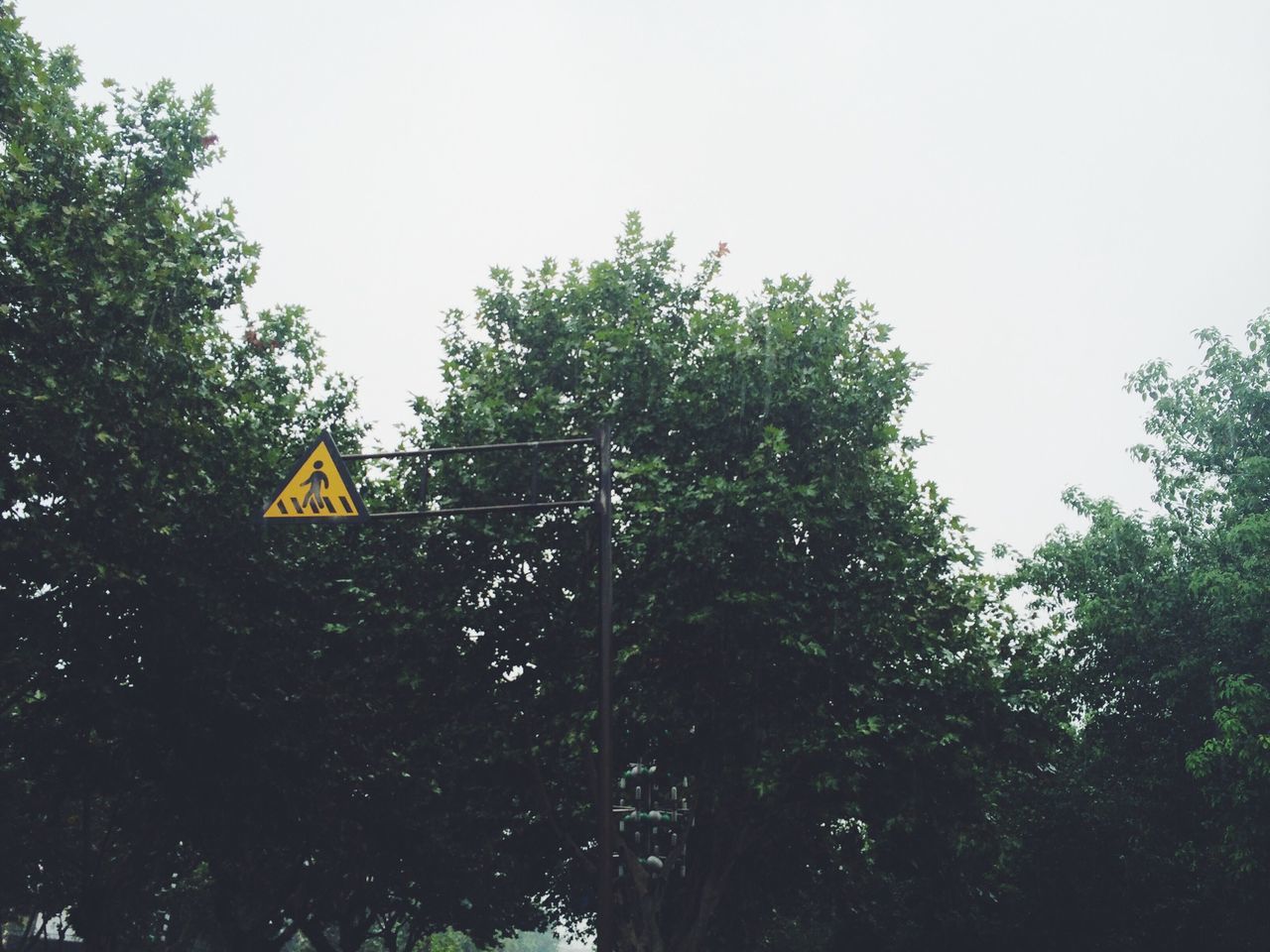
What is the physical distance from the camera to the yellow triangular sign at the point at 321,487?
11070 mm

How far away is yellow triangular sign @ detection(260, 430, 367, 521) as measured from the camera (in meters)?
11.1

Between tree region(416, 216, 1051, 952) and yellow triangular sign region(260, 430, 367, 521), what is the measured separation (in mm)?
8705

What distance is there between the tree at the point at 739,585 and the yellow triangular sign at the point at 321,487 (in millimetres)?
8705

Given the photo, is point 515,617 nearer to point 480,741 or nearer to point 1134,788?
point 480,741

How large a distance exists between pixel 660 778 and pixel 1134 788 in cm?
1660

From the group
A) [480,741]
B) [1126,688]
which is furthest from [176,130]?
[1126,688]

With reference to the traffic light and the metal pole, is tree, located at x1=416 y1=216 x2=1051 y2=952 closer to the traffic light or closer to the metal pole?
the traffic light

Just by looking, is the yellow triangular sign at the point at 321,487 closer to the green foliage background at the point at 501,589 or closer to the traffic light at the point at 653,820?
the green foliage background at the point at 501,589

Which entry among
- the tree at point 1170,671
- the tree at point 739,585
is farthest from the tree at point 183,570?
the tree at point 1170,671

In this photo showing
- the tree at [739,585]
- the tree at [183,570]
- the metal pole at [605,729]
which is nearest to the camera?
the metal pole at [605,729]

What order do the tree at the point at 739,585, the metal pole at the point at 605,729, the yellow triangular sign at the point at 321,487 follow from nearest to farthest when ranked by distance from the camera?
the yellow triangular sign at the point at 321,487, the metal pole at the point at 605,729, the tree at the point at 739,585

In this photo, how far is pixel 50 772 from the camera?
28.3 metres

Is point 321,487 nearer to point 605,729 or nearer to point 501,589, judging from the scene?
point 605,729

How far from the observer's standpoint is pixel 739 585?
19.5 meters
